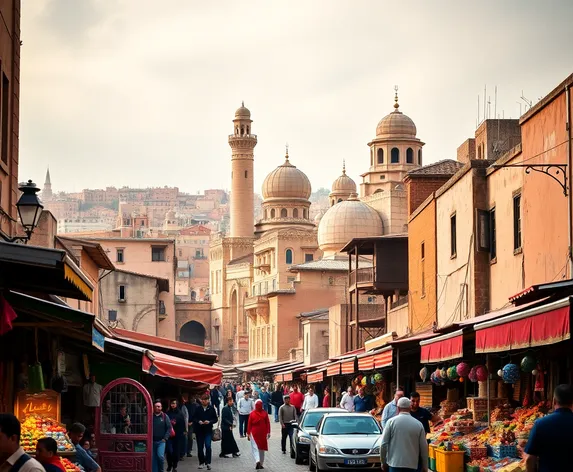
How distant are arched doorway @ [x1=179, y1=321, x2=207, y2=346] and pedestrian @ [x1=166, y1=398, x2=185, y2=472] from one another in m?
114

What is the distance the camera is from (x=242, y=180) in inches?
5148

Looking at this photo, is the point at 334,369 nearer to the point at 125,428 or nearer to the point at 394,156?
the point at 125,428

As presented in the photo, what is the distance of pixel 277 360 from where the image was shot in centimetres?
9156

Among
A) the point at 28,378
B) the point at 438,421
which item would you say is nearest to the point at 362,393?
the point at 438,421

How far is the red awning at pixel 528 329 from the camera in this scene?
12062mm

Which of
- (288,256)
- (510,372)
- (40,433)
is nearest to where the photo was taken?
(40,433)

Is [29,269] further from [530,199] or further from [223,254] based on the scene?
[223,254]

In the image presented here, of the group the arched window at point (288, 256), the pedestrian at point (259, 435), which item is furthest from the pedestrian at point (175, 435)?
the arched window at point (288, 256)

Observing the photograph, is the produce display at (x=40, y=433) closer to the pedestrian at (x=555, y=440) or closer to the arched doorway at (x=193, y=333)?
the pedestrian at (x=555, y=440)

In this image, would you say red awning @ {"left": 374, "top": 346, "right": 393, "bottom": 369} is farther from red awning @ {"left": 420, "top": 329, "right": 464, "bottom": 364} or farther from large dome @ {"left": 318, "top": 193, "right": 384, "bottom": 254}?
large dome @ {"left": 318, "top": 193, "right": 384, "bottom": 254}

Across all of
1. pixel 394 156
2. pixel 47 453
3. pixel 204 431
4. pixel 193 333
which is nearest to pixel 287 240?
pixel 394 156

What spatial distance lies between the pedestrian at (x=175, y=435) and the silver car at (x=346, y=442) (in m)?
2.52

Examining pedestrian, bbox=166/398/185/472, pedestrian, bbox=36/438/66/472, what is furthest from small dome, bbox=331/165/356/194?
pedestrian, bbox=36/438/66/472

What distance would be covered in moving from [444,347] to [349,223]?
235 feet
